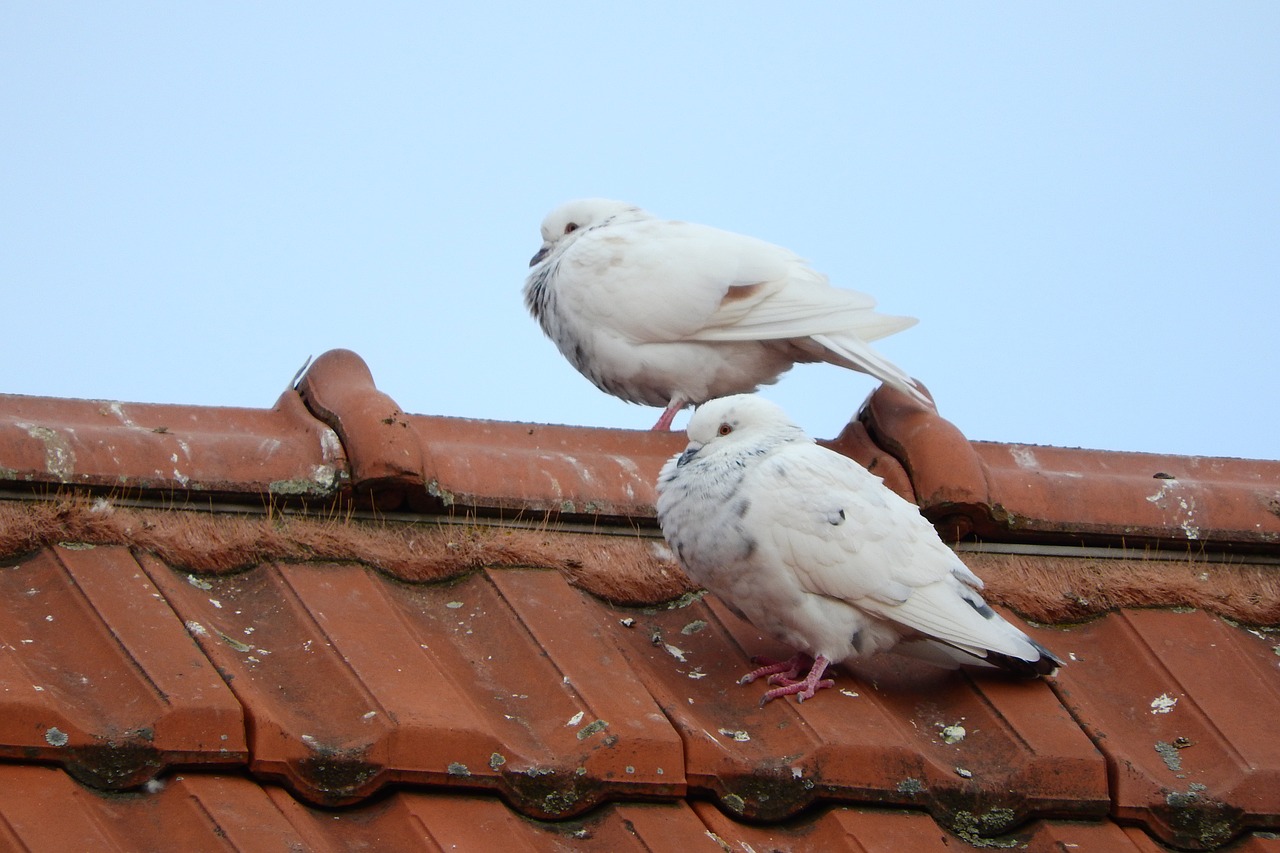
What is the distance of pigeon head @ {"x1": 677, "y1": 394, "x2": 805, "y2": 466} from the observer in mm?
3414

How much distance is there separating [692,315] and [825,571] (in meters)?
1.88

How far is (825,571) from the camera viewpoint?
3.13 m

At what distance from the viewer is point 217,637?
2.80 m

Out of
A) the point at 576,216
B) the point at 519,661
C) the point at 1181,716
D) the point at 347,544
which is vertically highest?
the point at 576,216

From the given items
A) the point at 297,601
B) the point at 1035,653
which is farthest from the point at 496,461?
the point at 1035,653

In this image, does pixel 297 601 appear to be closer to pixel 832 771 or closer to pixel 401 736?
pixel 401 736

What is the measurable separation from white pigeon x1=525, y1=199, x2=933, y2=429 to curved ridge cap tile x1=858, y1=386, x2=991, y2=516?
59 cm

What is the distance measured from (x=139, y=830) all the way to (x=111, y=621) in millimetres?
519

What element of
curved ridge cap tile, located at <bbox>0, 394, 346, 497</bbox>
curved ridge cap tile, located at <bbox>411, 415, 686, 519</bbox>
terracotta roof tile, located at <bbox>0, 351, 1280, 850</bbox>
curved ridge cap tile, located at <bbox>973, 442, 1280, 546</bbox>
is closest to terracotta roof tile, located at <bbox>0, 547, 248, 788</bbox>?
terracotta roof tile, located at <bbox>0, 351, 1280, 850</bbox>

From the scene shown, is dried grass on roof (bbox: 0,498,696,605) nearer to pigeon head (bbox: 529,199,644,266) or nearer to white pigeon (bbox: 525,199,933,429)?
white pigeon (bbox: 525,199,933,429)

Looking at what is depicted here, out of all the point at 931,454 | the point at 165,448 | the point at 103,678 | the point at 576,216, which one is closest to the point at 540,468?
the point at 165,448

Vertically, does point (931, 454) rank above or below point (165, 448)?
below

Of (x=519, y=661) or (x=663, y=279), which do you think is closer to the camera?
(x=519, y=661)

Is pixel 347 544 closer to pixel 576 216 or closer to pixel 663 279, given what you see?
pixel 663 279
